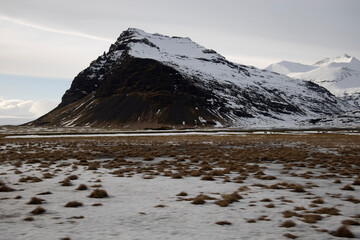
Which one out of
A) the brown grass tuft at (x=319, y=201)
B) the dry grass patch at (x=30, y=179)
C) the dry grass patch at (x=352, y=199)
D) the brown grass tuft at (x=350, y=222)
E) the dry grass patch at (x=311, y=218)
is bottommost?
the dry grass patch at (x=352, y=199)

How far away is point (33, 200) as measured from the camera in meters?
12.5

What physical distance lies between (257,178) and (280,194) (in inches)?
183

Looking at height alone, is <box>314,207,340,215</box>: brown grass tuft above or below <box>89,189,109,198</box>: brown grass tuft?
below

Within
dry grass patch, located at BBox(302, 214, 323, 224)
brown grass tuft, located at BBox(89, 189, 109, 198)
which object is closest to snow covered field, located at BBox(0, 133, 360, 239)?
dry grass patch, located at BBox(302, 214, 323, 224)

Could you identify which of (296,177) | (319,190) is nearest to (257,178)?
(296,177)

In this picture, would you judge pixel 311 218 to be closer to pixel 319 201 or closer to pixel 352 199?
pixel 319 201

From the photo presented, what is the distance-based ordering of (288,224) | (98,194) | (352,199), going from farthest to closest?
(98,194)
(352,199)
(288,224)

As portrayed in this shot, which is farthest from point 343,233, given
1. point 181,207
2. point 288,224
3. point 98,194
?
point 98,194

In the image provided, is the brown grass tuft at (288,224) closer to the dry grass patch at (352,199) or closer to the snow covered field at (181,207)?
the snow covered field at (181,207)

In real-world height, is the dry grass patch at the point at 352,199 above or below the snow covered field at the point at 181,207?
below

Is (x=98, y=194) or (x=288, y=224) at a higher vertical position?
(x=98, y=194)

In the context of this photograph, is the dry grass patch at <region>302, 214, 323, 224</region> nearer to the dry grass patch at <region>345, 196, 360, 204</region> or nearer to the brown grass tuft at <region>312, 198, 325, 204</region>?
the brown grass tuft at <region>312, 198, 325, 204</region>

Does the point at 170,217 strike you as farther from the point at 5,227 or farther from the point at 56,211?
the point at 5,227

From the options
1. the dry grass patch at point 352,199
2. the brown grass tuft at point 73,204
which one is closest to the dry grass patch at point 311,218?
the dry grass patch at point 352,199
